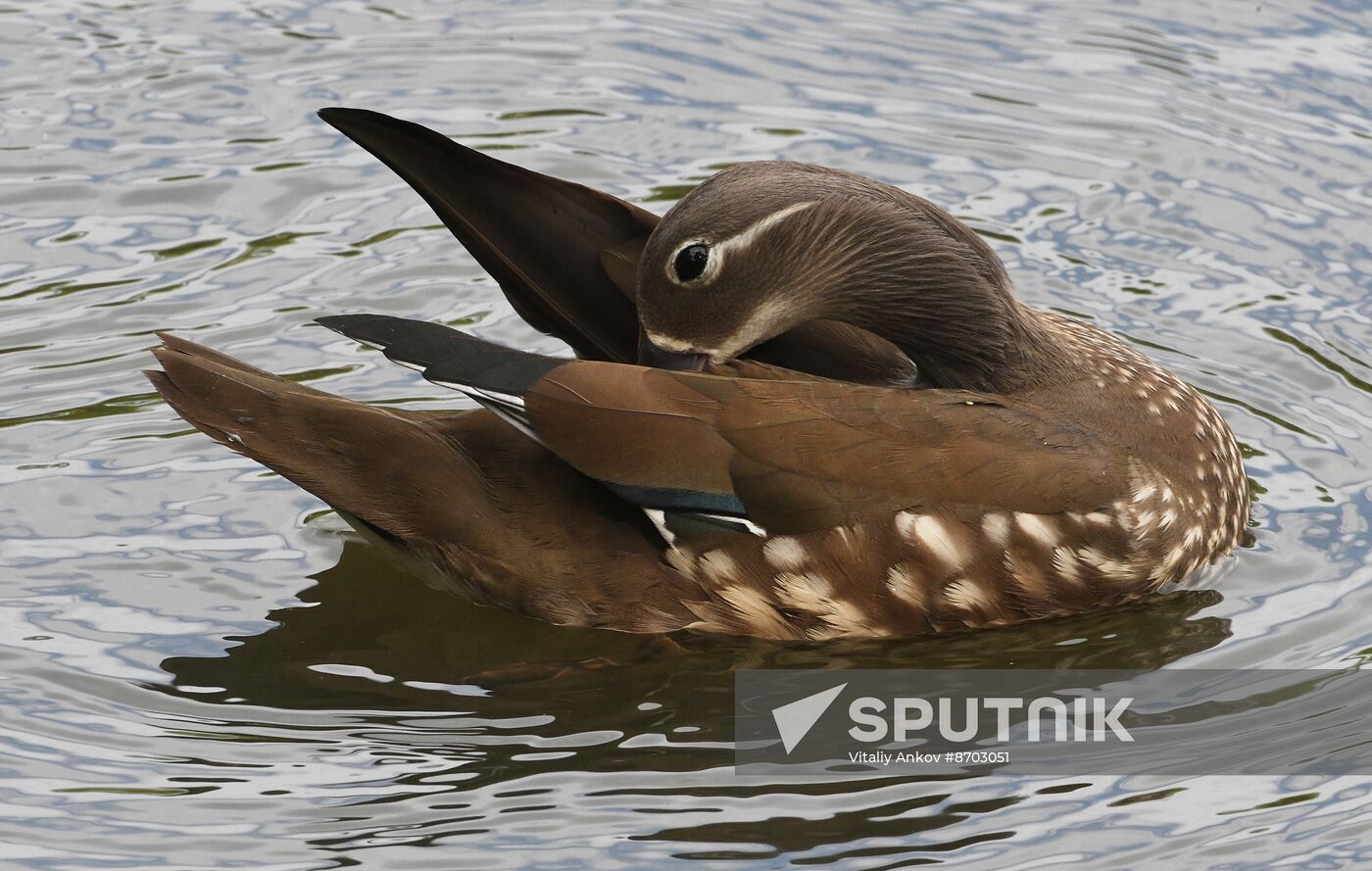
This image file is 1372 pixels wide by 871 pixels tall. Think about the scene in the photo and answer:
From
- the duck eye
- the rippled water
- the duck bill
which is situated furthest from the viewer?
the duck bill

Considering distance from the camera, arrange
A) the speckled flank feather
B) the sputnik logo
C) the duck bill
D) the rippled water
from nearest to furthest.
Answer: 1. the rippled water
2. the sputnik logo
3. the speckled flank feather
4. the duck bill

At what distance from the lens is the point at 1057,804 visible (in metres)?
5.50

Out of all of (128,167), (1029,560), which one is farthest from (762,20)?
(1029,560)

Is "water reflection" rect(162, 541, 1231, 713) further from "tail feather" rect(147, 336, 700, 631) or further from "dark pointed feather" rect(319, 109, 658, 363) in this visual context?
"dark pointed feather" rect(319, 109, 658, 363)

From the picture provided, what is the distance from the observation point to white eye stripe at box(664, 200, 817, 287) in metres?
5.95

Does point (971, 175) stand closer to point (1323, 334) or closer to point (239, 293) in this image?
point (1323, 334)

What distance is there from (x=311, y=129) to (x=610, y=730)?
484 cm

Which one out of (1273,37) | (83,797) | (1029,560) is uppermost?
(1273,37)

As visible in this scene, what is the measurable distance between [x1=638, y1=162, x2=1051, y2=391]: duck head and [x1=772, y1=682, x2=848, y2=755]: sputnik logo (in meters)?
1.11

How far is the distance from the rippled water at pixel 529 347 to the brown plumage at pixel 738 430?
10.0 inches

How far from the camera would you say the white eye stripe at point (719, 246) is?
5.95 m
